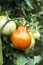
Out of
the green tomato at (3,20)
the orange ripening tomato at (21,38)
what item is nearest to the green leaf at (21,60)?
the orange ripening tomato at (21,38)

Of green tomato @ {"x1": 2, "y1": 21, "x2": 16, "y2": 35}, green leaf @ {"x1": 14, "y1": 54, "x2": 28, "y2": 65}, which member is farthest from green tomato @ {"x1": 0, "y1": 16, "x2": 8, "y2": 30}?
green leaf @ {"x1": 14, "y1": 54, "x2": 28, "y2": 65}

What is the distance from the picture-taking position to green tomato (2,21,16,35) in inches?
38.8

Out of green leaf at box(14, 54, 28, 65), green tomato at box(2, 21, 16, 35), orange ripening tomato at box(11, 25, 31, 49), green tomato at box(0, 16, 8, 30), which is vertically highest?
green tomato at box(0, 16, 8, 30)

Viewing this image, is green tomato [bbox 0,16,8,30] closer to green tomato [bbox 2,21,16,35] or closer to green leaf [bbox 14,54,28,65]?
green tomato [bbox 2,21,16,35]

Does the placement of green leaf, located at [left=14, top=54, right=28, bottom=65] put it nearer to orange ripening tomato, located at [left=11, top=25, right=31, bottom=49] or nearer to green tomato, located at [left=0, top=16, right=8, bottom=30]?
orange ripening tomato, located at [left=11, top=25, right=31, bottom=49]

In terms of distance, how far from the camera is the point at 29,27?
109 centimetres

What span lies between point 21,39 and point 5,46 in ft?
0.36

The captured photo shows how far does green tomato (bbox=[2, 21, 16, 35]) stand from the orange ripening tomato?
2 cm

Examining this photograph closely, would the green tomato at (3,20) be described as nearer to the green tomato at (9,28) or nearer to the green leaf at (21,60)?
the green tomato at (9,28)

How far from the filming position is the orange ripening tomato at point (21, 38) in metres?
1.00

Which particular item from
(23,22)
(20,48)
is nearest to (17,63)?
(20,48)

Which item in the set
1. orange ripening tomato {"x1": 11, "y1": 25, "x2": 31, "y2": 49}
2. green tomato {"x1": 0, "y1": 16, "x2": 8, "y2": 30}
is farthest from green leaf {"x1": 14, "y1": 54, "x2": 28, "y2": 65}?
green tomato {"x1": 0, "y1": 16, "x2": 8, "y2": 30}

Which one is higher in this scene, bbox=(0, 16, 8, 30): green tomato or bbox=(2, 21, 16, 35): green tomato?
bbox=(0, 16, 8, 30): green tomato

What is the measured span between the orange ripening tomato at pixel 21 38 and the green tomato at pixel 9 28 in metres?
0.02
